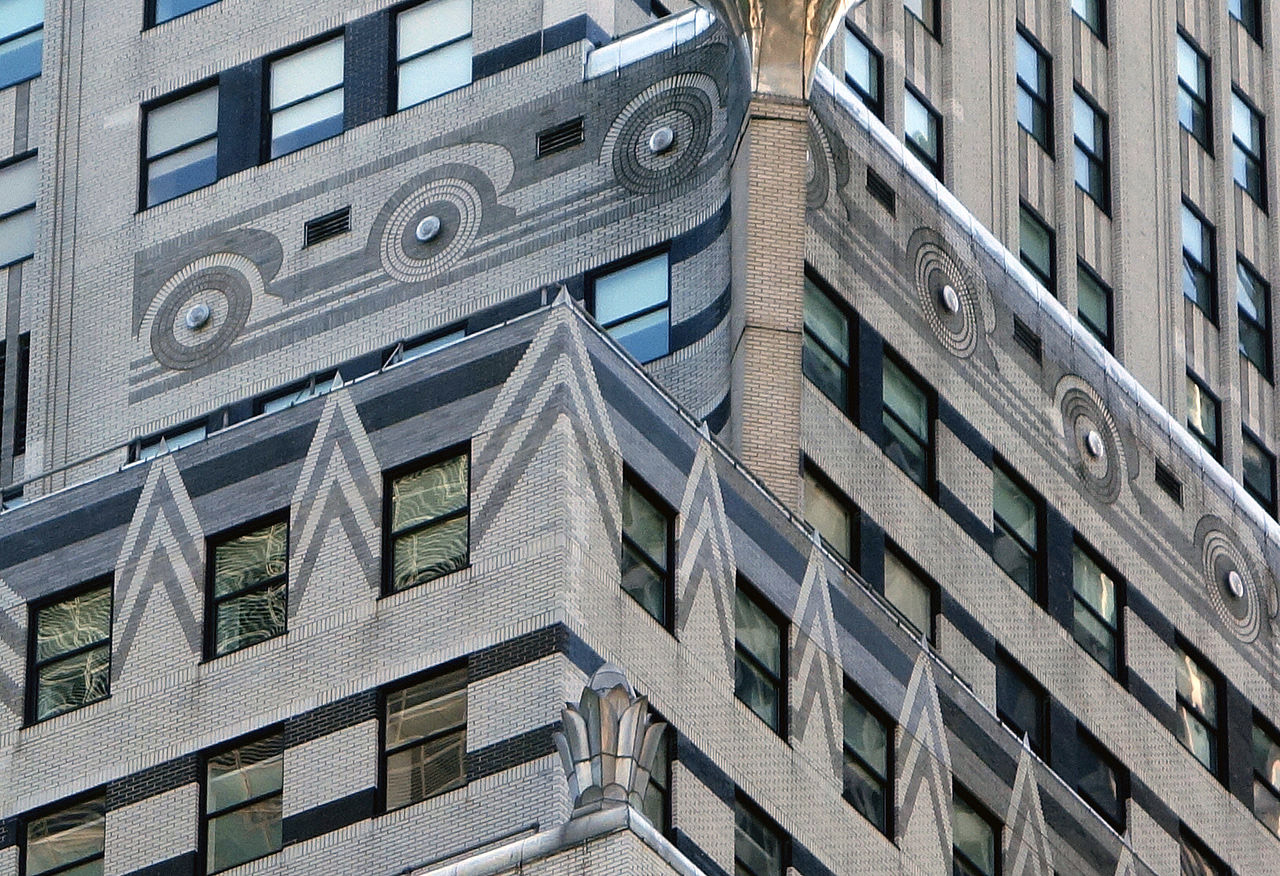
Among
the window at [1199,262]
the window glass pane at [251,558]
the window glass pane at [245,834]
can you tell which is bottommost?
the window glass pane at [245,834]

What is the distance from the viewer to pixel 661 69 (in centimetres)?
6850

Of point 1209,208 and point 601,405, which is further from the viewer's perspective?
point 1209,208

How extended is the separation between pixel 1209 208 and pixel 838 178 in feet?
49.1

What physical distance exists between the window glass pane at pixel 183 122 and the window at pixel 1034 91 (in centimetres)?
1343

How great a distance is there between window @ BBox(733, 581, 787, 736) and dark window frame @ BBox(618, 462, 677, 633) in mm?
1343

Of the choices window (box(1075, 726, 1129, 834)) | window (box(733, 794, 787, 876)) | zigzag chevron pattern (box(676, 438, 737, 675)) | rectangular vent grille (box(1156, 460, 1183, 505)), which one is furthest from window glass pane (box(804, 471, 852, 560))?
rectangular vent grille (box(1156, 460, 1183, 505))

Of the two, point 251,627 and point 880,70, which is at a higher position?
point 880,70

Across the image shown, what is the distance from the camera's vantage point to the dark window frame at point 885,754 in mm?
62844

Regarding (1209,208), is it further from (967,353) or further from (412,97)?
(412,97)

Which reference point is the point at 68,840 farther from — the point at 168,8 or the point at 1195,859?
the point at 1195,859

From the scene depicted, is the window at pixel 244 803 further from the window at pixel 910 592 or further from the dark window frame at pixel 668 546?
the window at pixel 910 592

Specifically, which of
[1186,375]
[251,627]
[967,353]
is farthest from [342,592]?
[1186,375]

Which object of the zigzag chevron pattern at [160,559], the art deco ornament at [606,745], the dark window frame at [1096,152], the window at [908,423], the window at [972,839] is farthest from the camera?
the dark window frame at [1096,152]

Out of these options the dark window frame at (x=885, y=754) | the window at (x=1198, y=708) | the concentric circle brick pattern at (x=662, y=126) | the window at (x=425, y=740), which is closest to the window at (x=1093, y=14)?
the window at (x=1198, y=708)
